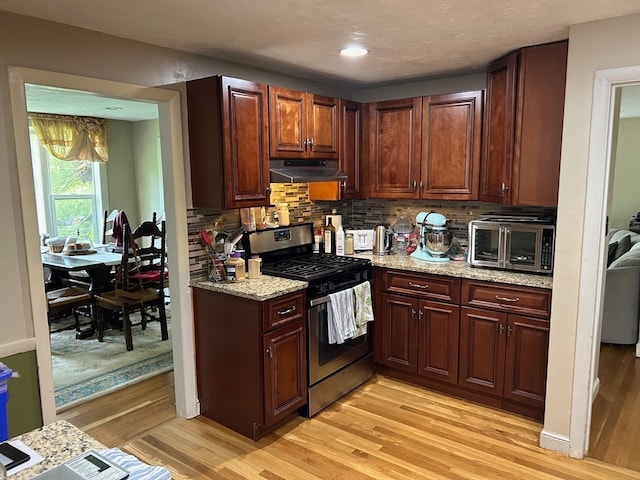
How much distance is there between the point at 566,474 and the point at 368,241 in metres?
2.12

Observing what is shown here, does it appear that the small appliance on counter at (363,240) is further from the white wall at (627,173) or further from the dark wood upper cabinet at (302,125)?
the white wall at (627,173)

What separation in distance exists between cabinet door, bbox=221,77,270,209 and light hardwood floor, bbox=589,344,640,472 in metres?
2.55

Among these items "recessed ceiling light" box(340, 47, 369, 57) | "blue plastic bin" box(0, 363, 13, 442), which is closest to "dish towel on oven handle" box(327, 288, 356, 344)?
"recessed ceiling light" box(340, 47, 369, 57)

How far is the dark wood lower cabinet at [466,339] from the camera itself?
9.62ft

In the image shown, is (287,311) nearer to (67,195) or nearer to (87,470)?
(87,470)

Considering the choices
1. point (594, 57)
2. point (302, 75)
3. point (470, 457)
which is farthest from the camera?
point (302, 75)

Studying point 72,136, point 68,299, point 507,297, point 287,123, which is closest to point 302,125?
point 287,123

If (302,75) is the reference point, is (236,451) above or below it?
below

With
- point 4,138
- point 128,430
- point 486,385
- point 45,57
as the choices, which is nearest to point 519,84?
point 486,385

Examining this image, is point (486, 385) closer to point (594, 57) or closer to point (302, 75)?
point (594, 57)

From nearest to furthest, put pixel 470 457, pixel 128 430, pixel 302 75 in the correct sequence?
1. pixel 470 457
2. pixel 128 430
3. pixel 302 75

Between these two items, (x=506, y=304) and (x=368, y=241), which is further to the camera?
(x=368, y=241)

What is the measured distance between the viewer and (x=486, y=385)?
3.15m

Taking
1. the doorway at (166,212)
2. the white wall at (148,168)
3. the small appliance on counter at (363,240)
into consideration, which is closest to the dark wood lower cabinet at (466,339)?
the small appliance on counter at (363,240)
